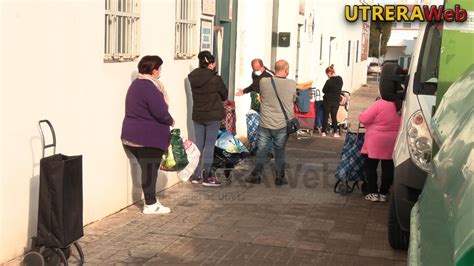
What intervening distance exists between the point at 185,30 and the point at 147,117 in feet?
8.17

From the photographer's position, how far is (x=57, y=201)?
502cm

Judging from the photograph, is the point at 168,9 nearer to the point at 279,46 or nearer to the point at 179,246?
the point at 179,246

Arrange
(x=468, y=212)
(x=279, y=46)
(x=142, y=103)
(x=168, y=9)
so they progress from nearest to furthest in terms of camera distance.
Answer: (x=468, y=212) → (x=142, y=103) → (x=168, y=9) → (x=279, y=46)

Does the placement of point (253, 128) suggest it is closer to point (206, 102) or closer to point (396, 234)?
point (206, 102)

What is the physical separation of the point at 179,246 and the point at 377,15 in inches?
516

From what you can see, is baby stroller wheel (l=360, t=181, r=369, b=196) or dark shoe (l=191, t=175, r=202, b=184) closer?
baby stroller wheel (l=360, t=181, r=369, b=196)

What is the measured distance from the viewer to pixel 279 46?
50.6 feet

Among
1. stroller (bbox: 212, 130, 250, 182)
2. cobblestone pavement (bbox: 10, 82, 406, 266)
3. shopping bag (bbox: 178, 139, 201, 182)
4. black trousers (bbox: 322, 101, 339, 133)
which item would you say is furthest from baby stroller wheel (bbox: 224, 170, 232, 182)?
black trousers (bbox: 322, 101, 339, 133)

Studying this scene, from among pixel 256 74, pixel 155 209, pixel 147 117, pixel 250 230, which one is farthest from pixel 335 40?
pixel 250 230

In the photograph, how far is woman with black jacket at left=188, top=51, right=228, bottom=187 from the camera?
8555 millimetres

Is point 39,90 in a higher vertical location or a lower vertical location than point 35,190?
higher

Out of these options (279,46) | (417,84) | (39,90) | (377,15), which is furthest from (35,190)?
(377,15)

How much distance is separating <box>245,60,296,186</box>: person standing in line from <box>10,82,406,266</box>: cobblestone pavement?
578mm

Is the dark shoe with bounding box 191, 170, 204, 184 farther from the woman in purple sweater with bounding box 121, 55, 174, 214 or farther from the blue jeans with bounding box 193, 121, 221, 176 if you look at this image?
the woman in purple sweater with bounding box 121, 55, 174, 214
